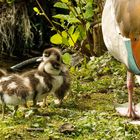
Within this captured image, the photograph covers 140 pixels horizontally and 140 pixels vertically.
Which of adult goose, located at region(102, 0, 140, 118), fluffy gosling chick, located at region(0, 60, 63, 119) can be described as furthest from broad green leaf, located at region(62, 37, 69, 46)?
adult goose, located at region(102, 0, 140, 118)

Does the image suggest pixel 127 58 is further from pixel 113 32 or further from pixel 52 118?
pixel 52 118

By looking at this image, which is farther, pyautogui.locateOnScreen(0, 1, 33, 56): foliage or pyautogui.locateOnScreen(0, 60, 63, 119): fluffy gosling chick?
pyautogui.locateOnScreen(0, 1, 33, 56): foliage

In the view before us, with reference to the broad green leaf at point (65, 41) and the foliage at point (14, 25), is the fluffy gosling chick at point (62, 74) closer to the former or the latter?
the broad green leaf at point (65, 41)

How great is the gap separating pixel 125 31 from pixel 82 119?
93 centimetres

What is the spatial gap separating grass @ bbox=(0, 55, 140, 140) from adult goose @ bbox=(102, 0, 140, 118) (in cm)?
49

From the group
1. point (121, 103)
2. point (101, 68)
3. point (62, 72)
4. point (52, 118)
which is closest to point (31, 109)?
point (52, 118)

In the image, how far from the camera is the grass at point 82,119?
3.87m

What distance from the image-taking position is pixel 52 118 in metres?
4.28

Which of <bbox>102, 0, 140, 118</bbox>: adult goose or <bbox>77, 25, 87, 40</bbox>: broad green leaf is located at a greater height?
<bbox>102, 0, 140, 118</bbox>: adult goose

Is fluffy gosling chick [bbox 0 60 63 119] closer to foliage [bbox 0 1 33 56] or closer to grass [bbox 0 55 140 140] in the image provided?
grass [bbox 0 55 140 140]

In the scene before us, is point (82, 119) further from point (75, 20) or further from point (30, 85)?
point (75, 20)

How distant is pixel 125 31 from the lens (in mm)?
3604

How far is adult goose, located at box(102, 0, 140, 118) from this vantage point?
Result: 11.4 ft

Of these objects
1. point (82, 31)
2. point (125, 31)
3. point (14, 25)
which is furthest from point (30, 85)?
point (14, 25)
